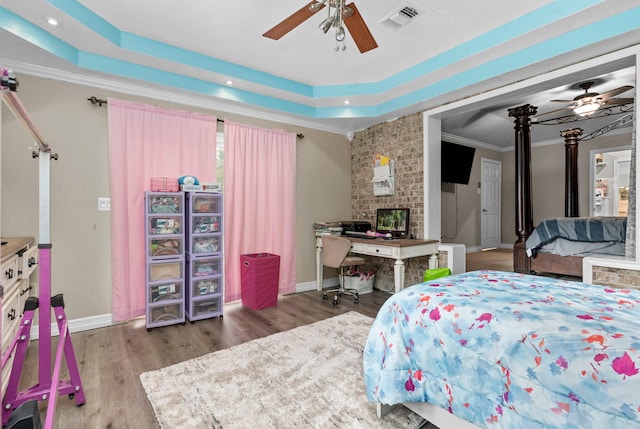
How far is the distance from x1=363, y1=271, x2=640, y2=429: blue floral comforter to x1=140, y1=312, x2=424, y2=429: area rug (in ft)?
0.96

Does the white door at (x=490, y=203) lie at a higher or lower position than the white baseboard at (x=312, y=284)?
higher

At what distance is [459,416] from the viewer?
1339 millimetres

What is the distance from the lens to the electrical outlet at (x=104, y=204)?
3031 mm

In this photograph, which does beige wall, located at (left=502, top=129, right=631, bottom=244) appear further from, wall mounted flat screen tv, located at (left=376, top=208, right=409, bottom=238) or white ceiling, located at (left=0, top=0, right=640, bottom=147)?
wall mounted flat screen tv, located at (left=376, top=208, right=409, bottom=238)

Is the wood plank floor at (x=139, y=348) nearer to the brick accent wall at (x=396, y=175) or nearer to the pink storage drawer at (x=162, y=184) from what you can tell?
the brick accent wall at (x=396, y=175)

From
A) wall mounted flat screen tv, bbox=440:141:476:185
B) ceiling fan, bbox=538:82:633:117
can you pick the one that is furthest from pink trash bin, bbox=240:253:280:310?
ceiling fan, bbox=538:82:633:117

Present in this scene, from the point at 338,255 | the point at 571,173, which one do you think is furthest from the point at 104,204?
the point at 571,173

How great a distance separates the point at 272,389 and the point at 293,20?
7.89 feet

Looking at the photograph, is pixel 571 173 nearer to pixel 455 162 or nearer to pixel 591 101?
pixel 455 162

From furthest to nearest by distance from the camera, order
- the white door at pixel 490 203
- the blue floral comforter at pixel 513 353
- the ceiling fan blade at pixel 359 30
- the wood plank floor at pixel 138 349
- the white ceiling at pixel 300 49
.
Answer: the white door at pixel 490 203 → the white ceiling at pixel 300 49 → the ceiling fan blade at pixel 359 30 → the wood plank floor at pixel 138 349 → the blue floral comforter at pixel 513 353

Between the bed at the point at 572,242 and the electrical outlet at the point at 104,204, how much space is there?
4923 millimetres

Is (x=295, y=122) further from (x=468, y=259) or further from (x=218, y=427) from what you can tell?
(x=468, y=259)

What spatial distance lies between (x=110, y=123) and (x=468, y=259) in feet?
20.4

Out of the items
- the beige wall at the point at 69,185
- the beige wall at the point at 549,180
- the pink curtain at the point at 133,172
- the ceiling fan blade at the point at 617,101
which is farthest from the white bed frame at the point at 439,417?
the beige wall at the point at 549,180
